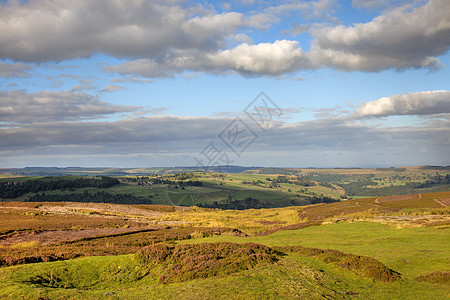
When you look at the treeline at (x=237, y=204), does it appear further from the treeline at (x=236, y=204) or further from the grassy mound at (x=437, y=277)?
the grassy mound at (x=437, y=277)

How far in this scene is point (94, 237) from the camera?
37.9 metres

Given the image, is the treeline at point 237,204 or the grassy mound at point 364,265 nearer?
the grassy mound at point 364,265

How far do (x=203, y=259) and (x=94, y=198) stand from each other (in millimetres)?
173660

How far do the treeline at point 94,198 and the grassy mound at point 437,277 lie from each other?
162 metres

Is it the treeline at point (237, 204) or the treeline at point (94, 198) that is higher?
the treeline at point (94, 198)

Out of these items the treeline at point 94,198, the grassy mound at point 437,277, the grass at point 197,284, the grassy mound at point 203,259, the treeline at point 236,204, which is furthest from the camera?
the treeline at point 236,204

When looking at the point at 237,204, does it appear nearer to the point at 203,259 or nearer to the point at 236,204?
the point at 236,204

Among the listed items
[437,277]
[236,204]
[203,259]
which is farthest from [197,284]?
[236,204]

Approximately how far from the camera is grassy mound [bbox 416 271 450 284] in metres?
15.4

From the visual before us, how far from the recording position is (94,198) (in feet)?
569

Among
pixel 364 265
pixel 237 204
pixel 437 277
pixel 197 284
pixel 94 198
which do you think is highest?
pixel 197 284

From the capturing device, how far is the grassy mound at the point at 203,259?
1588 cm

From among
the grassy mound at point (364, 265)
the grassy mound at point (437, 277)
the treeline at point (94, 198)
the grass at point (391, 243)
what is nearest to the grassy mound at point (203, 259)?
the grassy mound at point (364, 265)

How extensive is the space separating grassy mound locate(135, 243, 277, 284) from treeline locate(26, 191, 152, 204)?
155344mm
